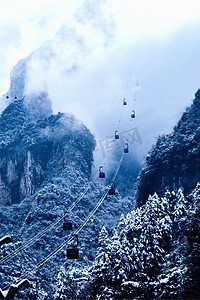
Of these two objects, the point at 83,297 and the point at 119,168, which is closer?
the point at 83,297

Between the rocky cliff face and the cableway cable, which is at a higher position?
the rocky cliff face

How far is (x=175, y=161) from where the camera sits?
48.5 metres

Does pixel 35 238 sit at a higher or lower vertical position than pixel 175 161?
lower

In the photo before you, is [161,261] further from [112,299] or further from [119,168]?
[119,168]

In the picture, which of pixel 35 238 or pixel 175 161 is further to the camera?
pixel 35 238

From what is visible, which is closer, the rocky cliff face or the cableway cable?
the rocky cliff face

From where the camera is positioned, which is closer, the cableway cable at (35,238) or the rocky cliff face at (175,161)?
the rocky cliff face at (175,161)

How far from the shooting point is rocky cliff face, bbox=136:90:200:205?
4581 centimetres

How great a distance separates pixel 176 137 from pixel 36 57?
334ft

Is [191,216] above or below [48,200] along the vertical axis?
below

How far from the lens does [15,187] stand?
297 ft

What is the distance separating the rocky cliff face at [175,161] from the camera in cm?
4581

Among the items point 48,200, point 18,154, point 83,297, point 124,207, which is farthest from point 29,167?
point 83,297

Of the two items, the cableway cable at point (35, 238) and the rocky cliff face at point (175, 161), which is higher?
the rocky cliff face at point (175, 161)
